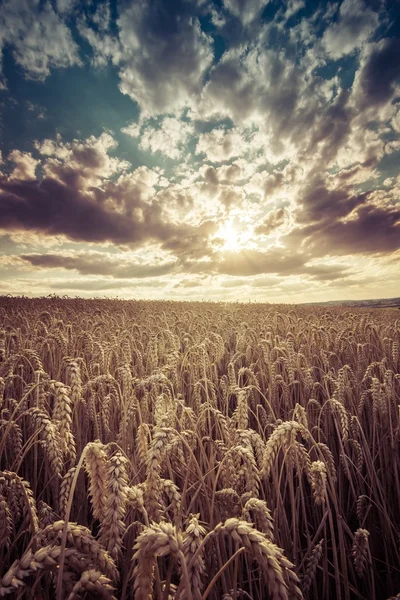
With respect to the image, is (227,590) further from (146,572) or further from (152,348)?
(152,348)

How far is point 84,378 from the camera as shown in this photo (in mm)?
4438

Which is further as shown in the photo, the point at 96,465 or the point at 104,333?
the point at 104,333

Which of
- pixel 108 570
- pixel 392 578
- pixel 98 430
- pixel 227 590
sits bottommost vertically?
pixel 392 578

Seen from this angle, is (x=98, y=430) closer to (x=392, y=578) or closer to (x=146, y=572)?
(x=146, y=572)

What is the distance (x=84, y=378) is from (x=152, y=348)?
1204mm

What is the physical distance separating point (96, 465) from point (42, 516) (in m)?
0.86

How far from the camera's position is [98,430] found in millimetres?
3154

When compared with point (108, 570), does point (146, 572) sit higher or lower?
higher

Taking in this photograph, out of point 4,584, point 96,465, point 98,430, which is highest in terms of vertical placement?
point 96,465

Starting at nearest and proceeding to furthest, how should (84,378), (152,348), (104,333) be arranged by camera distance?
(84,378)
(152,348)
(104,333)

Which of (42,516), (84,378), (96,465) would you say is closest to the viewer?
(96,465)

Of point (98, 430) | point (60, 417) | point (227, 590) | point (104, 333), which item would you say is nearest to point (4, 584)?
point (60, 417)

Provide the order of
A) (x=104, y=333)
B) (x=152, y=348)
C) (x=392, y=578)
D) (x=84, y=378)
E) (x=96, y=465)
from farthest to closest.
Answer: (x=104, y=333) → (x=152, y=348) → (x=84, y=378) → (x=392, y=578) → (x=96, y=465)

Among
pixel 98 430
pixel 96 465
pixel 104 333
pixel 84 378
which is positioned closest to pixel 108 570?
pixel 96 465
